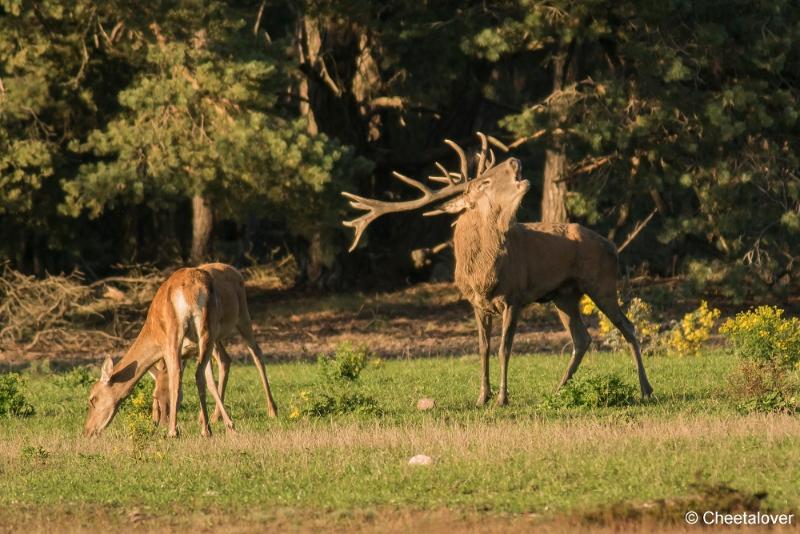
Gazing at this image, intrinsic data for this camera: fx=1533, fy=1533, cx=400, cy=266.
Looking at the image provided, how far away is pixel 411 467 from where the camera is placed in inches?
435

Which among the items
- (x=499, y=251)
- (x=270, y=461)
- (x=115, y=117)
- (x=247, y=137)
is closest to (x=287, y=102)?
(x=115, y=117)

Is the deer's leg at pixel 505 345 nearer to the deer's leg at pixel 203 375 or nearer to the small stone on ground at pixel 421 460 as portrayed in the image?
the deer's leg at pixel 203 375

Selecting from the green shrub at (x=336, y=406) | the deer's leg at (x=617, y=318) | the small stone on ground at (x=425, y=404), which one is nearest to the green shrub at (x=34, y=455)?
the green shrub at (x=336, y=406)

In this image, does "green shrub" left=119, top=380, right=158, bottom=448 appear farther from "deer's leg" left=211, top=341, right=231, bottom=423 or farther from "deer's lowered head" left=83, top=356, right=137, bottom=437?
"deer's leg" left=211, top=341, right=231, bottom=423

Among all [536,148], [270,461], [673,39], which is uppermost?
[673,39]

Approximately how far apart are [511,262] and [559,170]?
429 inches

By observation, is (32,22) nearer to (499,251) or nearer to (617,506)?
(499,251)

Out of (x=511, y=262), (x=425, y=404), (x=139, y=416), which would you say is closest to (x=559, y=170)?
(x=511, y=262)

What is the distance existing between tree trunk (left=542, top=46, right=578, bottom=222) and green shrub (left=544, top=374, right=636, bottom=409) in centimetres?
1113

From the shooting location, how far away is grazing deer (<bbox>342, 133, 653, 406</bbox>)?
49.5 ft

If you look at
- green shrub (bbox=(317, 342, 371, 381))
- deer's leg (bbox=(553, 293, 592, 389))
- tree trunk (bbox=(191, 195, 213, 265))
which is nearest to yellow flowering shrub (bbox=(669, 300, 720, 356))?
deer's leg (bbox=(553, 293, 592, 389))

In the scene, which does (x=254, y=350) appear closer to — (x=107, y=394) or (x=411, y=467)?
(x=107, y=394)

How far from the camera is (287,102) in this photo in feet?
95.3

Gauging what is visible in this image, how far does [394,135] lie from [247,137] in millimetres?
9317
